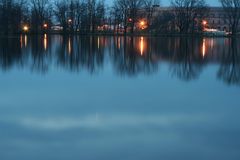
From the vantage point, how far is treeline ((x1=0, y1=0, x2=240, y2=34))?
252 feet

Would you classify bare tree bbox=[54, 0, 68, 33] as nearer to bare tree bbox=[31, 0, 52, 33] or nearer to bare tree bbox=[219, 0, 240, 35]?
bare tree bbox=[31, 0, 52, 33]

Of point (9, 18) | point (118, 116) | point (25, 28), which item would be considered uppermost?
point (9, 18)

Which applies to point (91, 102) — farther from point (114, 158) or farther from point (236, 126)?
point (114, 158)

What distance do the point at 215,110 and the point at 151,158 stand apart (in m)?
3.81

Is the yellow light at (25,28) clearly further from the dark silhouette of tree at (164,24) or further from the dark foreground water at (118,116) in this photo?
the dark foreground water at (118,116)

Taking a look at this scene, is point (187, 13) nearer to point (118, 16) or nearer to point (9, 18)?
point (118, 16)

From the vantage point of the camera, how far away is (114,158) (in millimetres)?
6441

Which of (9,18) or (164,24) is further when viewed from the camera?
(164,24)

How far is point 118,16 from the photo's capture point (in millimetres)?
82188

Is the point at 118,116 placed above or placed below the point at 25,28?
below

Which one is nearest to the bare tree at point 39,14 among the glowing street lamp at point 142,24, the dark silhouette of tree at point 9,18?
the dark silhouette of tree at point 9,18

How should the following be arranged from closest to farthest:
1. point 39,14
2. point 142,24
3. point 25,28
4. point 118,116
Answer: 1. point 118,116
2. point 25,28
3. point 39,14
4. point 142,24

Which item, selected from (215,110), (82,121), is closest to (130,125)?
(82,121)

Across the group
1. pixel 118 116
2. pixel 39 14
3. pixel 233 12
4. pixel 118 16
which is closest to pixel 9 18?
pixel 39 14
